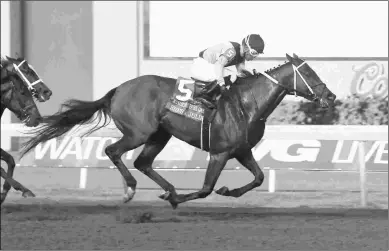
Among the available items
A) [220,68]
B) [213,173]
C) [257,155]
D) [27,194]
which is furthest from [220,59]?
[257,155]

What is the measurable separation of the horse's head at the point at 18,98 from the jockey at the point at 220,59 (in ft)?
4.92

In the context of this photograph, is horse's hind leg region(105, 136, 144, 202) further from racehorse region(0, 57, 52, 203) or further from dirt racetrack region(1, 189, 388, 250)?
racehorse region(0, 57, 52, 203)

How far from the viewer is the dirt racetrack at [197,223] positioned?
628 cm

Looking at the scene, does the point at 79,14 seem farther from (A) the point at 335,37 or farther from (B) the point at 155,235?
(B) the point at 155,235

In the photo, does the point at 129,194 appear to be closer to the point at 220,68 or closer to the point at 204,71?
the point at 204,71

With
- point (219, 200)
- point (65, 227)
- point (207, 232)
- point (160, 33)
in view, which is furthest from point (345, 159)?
point (160, 33)

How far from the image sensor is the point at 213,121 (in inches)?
295

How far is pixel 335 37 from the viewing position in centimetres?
1455

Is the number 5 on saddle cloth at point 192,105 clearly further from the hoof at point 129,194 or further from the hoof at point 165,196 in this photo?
the hoof at point 129,194

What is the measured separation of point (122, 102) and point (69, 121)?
0.63 metres

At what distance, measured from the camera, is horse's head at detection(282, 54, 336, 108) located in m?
7.41

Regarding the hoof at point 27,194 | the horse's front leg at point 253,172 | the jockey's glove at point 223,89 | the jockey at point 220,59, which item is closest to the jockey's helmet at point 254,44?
the jockey at point 220,59

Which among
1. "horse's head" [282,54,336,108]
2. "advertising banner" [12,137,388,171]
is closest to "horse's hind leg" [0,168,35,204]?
"advertising banner" [12,137,388,171]

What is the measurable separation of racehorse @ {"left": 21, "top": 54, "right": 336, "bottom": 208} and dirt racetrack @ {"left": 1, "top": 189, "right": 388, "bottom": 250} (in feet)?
1.12
